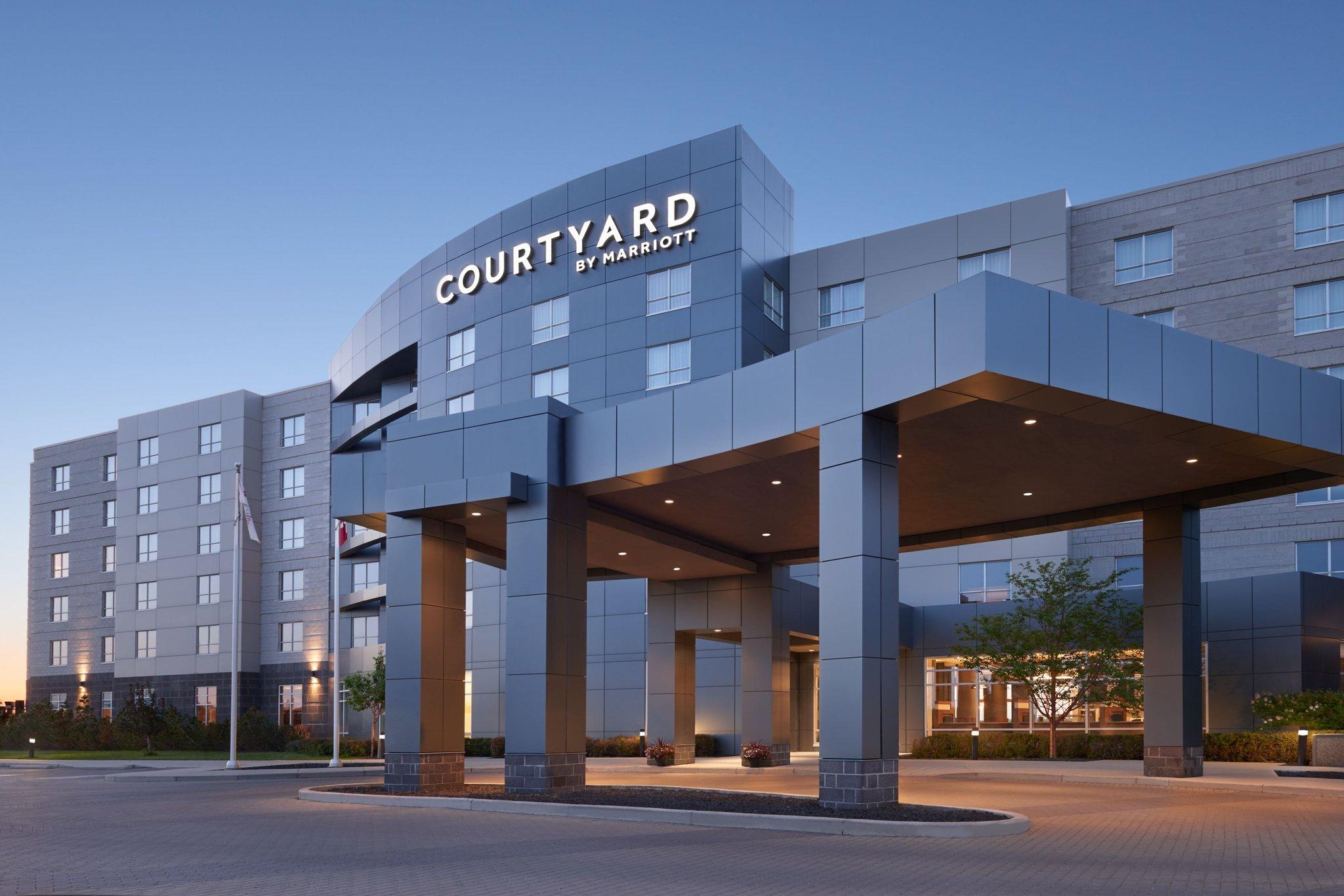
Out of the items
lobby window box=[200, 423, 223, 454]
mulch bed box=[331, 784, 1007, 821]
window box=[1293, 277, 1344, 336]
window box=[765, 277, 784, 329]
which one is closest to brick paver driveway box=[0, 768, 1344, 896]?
mulch bed box=[331, 784, 1007, 821]

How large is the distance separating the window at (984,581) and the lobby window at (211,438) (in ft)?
147

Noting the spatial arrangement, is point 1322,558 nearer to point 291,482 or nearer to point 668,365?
point 668,365

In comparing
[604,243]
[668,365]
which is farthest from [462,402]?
[668,365]

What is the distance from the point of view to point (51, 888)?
40.6 feet

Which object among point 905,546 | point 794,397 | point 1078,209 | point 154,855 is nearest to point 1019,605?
point 905,546

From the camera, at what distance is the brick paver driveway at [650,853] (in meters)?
12.4

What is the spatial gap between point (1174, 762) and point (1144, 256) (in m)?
23.8

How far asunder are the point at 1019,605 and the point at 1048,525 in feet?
30.6

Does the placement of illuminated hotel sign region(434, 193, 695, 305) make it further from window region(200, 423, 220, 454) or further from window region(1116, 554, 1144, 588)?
window region(200, 423, 220, 454)

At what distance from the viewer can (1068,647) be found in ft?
122

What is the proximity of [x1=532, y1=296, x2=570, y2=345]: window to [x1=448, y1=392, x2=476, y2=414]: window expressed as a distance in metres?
4.49

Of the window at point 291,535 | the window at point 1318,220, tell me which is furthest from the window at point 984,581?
the window at point 291,535

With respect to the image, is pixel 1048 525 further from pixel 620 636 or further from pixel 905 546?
pixel 620 636

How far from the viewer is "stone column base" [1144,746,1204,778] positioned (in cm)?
2642
